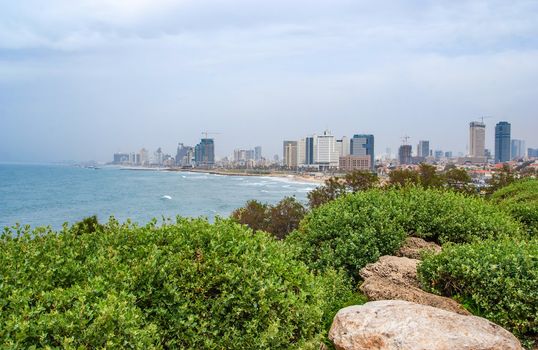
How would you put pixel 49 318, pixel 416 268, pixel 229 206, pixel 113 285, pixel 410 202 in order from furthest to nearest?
pixel 229 206, pixel 410 202, pixel 416 268, pixel 113 285, pixel 49 318

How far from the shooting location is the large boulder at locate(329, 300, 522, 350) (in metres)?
4.13

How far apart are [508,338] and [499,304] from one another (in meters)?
1.13

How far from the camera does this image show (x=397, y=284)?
626 centimetres

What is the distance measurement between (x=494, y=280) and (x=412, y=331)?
73.1 inches

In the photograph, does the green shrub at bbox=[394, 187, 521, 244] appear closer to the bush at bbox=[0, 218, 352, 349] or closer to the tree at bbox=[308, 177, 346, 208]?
the bush at bbox=[0, 218, 352, 349]

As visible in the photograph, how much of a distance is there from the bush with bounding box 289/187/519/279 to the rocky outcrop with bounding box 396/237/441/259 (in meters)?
0.16

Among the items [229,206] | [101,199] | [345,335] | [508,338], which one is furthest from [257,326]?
[101,199]

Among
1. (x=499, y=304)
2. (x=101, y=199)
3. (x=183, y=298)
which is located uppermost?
(x=183, y=298)

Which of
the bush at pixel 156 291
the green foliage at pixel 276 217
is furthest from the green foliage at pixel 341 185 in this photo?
the bush at pixel 156 291

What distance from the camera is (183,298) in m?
3.95

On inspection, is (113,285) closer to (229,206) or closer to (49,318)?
(49,318)

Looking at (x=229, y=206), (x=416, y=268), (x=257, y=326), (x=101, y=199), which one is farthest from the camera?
(x=101, y=199)

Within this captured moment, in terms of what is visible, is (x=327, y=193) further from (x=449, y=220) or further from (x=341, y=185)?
(x=449, y=220)

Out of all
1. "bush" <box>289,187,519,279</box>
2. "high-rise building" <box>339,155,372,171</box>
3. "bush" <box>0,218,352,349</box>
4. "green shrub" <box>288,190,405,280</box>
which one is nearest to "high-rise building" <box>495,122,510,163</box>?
"high-rise building" <box>339,155,372,171</box>
